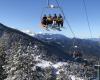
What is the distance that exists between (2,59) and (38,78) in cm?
1364

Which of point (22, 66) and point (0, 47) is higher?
point (0, 47)

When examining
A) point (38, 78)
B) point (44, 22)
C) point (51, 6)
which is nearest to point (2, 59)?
point (38, 78)

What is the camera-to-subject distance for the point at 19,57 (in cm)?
4409

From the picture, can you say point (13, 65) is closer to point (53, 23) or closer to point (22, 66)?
point (22, 66)

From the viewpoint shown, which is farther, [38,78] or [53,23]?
[38,78]

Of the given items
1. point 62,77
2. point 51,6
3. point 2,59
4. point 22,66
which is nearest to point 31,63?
point 22,66

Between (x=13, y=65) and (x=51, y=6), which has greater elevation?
(x=51, y=6)

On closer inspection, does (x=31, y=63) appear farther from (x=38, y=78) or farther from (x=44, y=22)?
(x=44, y=22)

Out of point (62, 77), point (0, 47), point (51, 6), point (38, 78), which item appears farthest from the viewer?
point (62, 77)

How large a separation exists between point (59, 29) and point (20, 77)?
18231mm


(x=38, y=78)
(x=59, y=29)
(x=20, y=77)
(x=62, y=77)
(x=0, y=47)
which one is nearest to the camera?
(x=59, y=29)

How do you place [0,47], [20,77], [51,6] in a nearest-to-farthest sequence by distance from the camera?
[51,6] < [20,77] < [0,47]

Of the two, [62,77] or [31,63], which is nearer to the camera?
[31,63]

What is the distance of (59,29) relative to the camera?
26047 millimetres
